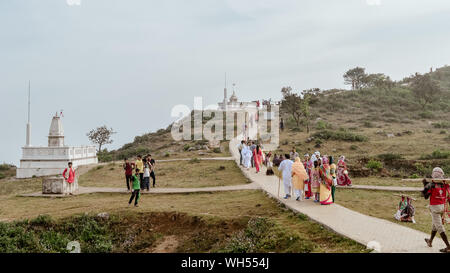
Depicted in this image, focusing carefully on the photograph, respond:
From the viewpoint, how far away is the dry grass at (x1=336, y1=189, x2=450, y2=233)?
1120 cm

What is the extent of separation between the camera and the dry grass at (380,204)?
441 inches

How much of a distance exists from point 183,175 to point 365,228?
50.7 feet

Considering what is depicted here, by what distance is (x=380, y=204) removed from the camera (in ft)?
46.2

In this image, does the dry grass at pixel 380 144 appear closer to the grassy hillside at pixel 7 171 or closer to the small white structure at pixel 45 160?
the small white structure at pixel 45 160

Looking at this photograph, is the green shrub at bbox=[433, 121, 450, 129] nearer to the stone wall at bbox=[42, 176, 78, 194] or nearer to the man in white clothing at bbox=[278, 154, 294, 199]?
the man in white clothing at bbox=[278, 154, 294, 199]

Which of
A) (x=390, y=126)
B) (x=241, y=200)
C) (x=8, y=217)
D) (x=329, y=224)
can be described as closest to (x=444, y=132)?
(x=390, y=126)

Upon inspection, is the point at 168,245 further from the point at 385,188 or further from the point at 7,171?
the point at 7,171

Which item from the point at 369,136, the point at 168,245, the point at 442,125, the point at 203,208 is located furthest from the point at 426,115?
the point at 168,245

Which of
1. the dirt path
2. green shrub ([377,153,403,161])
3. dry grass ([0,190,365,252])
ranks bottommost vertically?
the dirt path

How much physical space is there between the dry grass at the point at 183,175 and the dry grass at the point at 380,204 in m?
5.65

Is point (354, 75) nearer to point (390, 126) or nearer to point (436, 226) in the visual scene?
point (390, 126)

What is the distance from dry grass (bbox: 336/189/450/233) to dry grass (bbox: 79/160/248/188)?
5648 mm

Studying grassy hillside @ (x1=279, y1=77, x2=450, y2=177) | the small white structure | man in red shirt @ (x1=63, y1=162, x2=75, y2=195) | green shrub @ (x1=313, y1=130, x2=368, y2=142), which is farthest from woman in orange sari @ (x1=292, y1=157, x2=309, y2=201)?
green shrub @ (x1=313, y1=130, x2=368, y2=142)

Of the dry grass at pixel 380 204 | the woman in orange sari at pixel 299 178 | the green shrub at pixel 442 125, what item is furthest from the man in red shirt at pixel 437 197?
the green shrub at pixel 442 125
